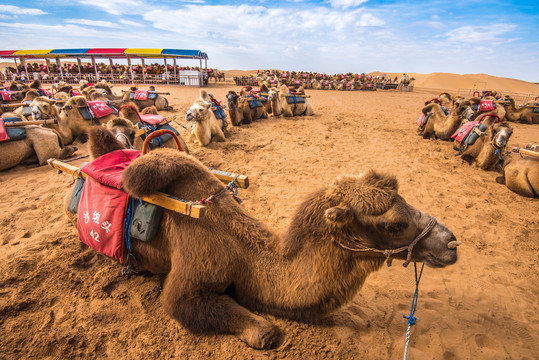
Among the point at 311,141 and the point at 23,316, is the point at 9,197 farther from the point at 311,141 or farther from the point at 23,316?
the point at 311,141

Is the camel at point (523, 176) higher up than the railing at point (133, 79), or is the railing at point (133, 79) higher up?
the railing at point (133, 79)

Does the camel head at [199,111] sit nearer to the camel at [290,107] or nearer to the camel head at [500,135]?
the camel at [290,107]

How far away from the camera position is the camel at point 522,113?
517 inches

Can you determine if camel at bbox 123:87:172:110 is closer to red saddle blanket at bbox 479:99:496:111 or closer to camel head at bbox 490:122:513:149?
camel head at bbox 490:122:513:149

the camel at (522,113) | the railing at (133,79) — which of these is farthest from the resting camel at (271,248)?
the railing at (133,79)

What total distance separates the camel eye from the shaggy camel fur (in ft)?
23.8

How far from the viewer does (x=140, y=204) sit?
2.13 m

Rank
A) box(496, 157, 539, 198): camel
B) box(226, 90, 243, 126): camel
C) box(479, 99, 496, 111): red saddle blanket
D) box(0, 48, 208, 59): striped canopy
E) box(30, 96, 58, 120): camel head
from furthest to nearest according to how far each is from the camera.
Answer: box(0, 48, 208, 59): striped canopy
box(479, 99, 496, 111): red saddle blanket
box(226, 90, 243, 126): camel
box(30, 96, 58, 120): camel head
box(496, 157, 539, 198): camel

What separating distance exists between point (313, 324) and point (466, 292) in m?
1.87

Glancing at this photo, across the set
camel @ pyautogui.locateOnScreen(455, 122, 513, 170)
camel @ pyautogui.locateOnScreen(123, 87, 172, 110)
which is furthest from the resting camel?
camel @ pyautogui.locateOnScreen(123, 87, 172, 110)

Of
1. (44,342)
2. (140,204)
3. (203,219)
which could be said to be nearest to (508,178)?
(203,219)

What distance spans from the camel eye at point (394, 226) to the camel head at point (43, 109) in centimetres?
881

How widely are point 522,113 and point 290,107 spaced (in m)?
11.8

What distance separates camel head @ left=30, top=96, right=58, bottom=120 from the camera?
22.7 ft
